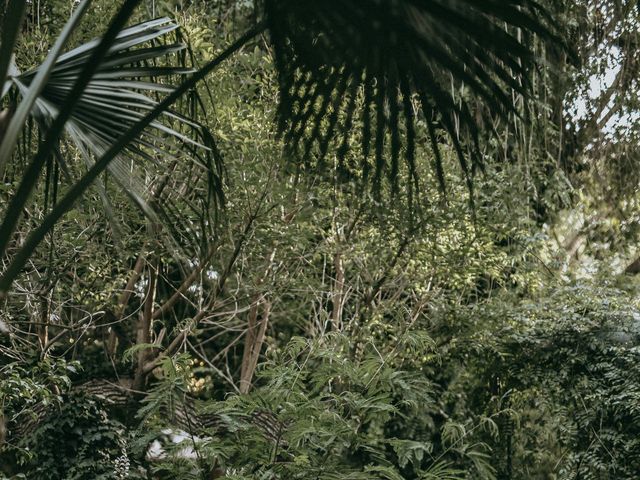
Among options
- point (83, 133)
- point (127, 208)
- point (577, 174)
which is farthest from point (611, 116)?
point (83, 133)

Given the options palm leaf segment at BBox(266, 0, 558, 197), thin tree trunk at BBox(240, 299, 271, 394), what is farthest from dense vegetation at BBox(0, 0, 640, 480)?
palm leaf segment at BBox(266, 0, 558, 197)

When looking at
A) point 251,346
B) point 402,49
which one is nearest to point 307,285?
point 251,346

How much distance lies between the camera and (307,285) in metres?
6.94

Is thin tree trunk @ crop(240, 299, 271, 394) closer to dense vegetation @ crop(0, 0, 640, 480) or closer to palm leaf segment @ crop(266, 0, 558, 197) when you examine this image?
dense vegetation @ crop(0, 0, 640, 480)

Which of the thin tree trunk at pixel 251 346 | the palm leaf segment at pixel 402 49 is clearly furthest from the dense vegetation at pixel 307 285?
the palm leaf segment at pixel 402 49

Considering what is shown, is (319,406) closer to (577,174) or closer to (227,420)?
(227,420)

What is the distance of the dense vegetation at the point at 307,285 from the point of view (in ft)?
14.1

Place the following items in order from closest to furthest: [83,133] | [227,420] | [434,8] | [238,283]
A: [434,8]
[83,133]
[227,420]
[238,283]

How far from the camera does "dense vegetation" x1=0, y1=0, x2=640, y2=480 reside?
431 centimetres

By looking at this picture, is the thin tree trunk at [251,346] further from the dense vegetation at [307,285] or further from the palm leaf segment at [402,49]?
the palm leaf segment at [402,49]

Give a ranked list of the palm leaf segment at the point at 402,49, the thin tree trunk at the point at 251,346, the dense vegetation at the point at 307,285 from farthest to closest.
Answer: the thin tree trunk at the point at 251,346 → the dense vegetation at the point at 307,285 → the palm leaf segment at the point at 402,49

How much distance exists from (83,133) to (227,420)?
1743 millimetres

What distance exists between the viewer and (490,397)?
26.2 ft

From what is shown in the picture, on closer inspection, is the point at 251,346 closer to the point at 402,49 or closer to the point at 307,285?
the point at 307,285
